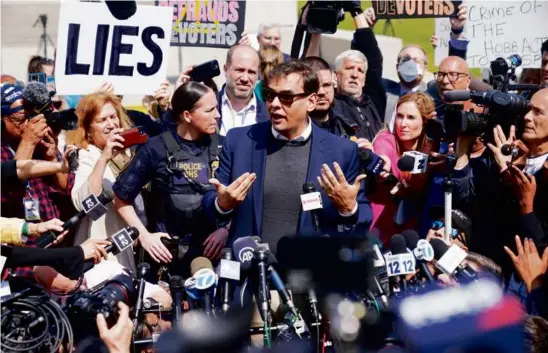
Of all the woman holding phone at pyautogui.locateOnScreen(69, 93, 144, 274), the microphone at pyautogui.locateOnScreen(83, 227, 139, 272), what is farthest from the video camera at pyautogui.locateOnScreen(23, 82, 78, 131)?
the microphone at pyautogui.locateOnScreen(83, 227, 139, 272)

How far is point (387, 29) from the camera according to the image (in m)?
16.8

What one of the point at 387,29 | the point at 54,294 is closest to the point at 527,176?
the point at 54,294

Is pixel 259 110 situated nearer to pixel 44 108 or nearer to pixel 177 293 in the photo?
pixel 44 108

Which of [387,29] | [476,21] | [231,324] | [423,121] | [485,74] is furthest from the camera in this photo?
[387,29]

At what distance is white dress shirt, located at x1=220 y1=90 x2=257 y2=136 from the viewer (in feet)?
25.2

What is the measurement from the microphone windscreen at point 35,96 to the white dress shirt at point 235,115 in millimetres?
1410

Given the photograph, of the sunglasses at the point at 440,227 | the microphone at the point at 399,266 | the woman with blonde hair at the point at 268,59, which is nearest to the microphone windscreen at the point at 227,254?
the microphone at the point at 399,266

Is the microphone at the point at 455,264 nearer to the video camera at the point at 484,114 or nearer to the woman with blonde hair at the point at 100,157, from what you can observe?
the video camera at the point at 484,114

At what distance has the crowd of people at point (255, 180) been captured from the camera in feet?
19.6

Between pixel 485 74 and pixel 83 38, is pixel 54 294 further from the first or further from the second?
pixel 485 74

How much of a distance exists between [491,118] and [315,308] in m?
1.81

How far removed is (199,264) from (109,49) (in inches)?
64.9

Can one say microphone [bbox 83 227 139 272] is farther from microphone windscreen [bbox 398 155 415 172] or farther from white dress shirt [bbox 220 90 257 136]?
white dress shirt [bbox 220 90 257 136]

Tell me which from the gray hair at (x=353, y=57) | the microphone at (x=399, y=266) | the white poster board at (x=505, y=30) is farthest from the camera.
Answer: the white poster board at (x=505, y=30)
